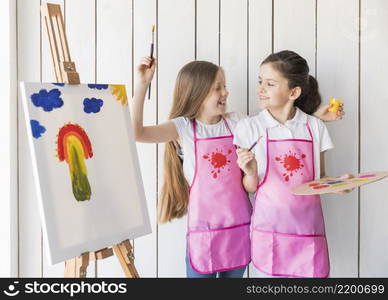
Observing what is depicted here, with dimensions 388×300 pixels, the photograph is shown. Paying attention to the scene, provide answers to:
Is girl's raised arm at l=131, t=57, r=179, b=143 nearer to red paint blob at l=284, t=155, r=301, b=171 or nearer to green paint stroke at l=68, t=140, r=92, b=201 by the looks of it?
green paint stroke at l=68, t=140, r=92, b=201

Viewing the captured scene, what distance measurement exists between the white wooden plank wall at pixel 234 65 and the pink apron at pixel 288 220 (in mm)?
282

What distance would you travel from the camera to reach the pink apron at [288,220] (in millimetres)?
1610

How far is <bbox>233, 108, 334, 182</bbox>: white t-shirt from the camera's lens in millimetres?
1646

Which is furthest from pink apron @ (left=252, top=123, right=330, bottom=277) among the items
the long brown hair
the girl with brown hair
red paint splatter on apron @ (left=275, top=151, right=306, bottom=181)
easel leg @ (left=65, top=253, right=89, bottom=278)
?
easel leg @ (left=65, top=253, right=89, bottom=278)

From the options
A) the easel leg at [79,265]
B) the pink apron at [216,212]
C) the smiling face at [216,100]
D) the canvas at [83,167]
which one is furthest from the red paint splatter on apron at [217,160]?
the easel leg at [79,265]

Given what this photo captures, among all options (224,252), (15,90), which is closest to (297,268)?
(224,252)

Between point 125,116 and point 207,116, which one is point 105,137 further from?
point 207,116

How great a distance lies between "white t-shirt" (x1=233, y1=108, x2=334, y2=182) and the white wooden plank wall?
224mm

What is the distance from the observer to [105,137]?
1.54 metres

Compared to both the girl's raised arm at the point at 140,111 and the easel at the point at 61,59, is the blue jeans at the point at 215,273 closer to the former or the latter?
the easel at the point at 61,59

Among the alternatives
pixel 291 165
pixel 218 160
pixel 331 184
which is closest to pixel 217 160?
pixel 218 160

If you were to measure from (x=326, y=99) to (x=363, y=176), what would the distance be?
1.28 ft

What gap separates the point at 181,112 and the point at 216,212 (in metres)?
A: 0.39

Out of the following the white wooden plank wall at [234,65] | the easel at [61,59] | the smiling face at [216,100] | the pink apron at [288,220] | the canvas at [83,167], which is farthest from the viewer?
the white wooden plank wall at [234,65]
